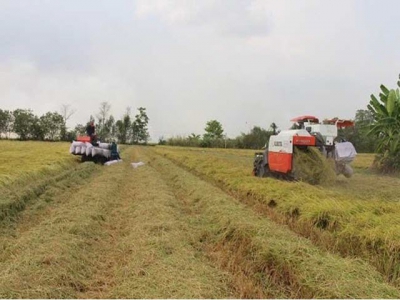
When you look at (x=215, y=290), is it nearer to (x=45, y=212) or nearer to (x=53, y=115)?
(x=45, y=212)

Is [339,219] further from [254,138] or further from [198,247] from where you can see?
[254,138]

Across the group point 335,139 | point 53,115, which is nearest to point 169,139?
point 53,115

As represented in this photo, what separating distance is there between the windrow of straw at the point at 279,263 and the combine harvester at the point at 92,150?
1285cm

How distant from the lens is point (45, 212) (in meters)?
7.72

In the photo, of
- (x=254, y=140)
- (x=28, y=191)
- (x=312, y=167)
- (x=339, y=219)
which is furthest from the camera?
(x=254, y=140)

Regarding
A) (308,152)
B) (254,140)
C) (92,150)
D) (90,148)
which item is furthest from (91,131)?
→ (254,140)

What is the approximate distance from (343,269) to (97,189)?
7.29m

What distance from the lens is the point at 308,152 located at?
37.3 feet

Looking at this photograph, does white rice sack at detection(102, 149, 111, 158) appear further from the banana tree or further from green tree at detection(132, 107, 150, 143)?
green tree at detection(132, 107, 150, 143)

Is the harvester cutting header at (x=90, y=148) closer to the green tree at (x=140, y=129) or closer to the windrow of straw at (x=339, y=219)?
the windrow of straw at (x=339, y=219)

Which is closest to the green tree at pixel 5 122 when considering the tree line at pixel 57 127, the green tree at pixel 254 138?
the tree line at pixel 57 127

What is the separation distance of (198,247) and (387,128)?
15547 mm

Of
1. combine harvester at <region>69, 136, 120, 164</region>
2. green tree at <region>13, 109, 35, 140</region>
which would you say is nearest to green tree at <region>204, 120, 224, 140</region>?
green tree at <region>13, 109, 35, 140</region>

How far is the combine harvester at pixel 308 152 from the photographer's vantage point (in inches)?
438
